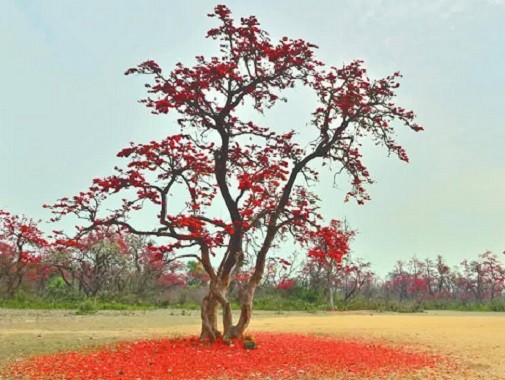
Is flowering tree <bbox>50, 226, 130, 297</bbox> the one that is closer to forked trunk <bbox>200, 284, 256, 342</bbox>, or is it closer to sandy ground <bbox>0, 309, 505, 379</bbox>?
sandy ground <bbox>0, 309, 505, 379</bbox>

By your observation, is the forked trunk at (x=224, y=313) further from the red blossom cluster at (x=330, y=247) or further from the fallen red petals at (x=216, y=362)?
the red blossom cluster at (x=330, y=247)

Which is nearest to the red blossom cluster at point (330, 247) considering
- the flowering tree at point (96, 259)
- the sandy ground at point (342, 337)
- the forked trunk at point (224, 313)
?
the forked trunk at point (224, 313)

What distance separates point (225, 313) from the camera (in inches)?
460

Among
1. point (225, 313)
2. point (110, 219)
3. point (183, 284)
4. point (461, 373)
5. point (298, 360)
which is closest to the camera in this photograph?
point (461, 373)

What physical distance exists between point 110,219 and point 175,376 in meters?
3.99

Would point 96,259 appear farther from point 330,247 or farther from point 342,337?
point 330,247

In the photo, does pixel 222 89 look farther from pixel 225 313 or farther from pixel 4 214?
pixel 4 214

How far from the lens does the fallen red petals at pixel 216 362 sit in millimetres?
8371

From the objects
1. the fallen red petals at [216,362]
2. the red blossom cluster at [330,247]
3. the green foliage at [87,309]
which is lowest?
the fallen red petals at [216,362]

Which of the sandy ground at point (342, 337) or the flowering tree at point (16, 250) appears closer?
the sandy ground at point (342, 337)

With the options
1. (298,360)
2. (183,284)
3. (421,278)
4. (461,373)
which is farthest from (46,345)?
(421,278)

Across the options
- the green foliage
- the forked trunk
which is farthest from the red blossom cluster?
the green foliage

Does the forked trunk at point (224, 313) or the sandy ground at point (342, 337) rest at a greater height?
the forked trunk at point (224, 313)

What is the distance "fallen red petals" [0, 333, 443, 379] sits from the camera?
8371 mm
